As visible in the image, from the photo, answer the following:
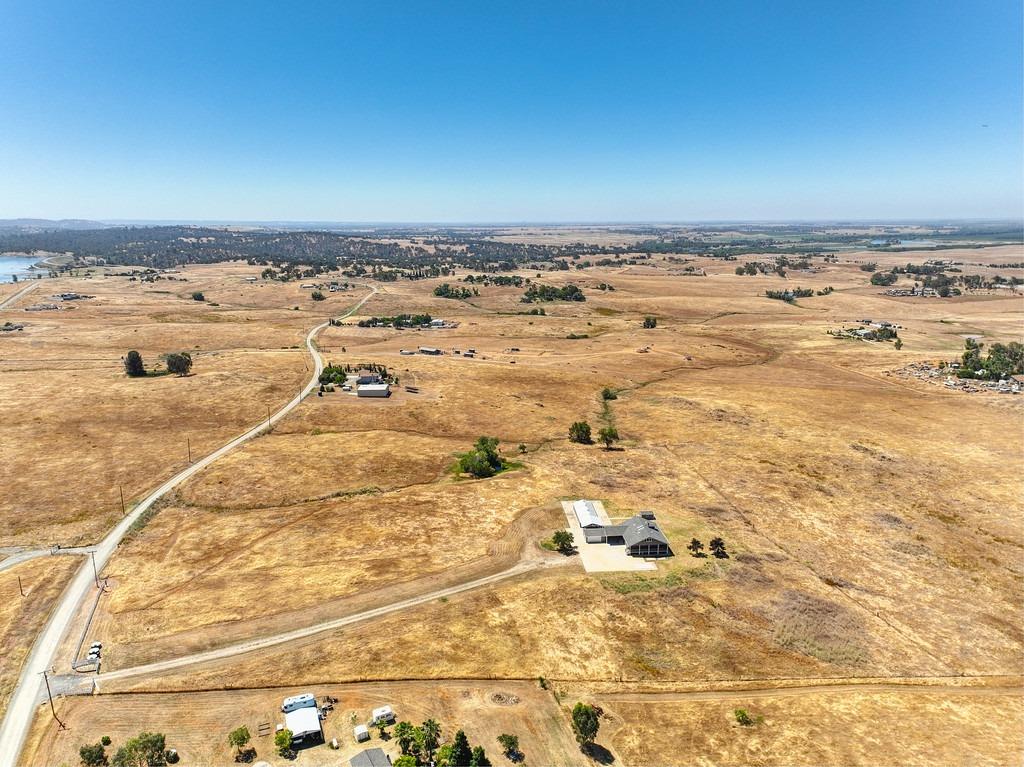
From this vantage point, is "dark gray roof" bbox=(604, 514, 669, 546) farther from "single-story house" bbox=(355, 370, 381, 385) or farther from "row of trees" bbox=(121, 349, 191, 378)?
"row of trees" bbox=(121, 349, 191, 378)

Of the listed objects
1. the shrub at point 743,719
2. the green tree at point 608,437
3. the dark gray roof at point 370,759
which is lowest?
the shrub at point 743,719

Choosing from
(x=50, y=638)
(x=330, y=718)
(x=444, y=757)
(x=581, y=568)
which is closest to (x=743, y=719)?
(x=581, y=568)

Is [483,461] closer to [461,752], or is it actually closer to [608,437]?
[608,437]

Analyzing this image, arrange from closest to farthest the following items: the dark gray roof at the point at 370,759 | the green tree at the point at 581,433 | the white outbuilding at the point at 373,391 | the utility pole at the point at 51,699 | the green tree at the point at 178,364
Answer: the dark gray roof at the point at 370,759 → the utility pole at the point at 51,699 → the green tree at the point at 581,433 → the white outbuilding at the point at 373,391 → the green tree at the point at 178,364

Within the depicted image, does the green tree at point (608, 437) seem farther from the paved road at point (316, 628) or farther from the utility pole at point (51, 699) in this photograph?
the utility pole at point (51, 699)

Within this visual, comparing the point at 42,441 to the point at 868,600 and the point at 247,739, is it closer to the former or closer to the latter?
the point at 247,739

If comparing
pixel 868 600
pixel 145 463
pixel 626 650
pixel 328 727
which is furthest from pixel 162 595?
pixel 868 600

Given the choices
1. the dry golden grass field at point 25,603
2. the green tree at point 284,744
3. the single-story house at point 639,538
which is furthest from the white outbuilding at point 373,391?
the green tree at point 284,744
